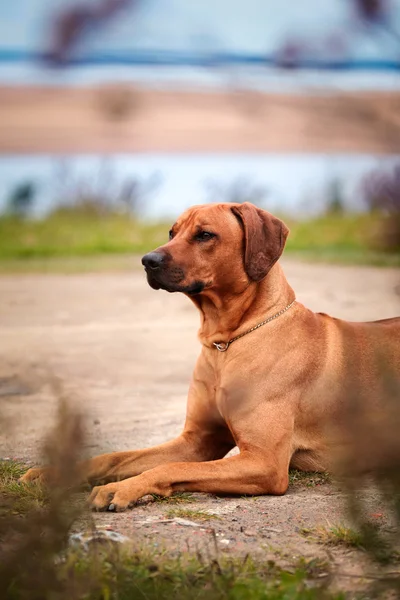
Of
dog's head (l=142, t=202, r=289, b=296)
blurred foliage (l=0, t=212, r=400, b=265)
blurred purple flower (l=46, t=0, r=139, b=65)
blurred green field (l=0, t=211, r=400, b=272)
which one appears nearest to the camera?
blurred purple flower (l=46, t=0, r=139, b=65)

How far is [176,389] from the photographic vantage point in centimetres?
623

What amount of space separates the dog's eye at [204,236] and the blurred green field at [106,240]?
10274 millimetres

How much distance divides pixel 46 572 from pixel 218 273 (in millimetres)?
2248

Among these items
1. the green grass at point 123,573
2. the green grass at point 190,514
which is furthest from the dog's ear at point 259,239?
the green grass at point 123,573

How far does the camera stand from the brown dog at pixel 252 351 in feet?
12.3

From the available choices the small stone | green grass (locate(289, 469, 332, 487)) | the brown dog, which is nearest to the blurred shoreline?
the small stone

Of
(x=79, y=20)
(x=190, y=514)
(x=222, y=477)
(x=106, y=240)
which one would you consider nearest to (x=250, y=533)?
(x=190, y=514)

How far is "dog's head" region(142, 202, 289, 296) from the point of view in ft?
12.7

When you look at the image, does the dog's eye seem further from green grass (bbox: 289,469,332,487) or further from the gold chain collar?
green grass (bbox: 289,469,332,487)

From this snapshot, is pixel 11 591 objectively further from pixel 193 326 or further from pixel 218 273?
Result: pixel 193 326

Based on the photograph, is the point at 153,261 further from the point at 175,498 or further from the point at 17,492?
the point at 17,492

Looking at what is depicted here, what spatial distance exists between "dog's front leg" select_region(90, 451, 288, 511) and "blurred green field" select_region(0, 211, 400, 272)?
10.8 meters

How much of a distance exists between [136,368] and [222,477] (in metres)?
3.61

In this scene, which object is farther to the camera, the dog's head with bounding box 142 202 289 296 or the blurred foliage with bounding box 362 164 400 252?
the dog's head with bounding box 142 202 289 296
